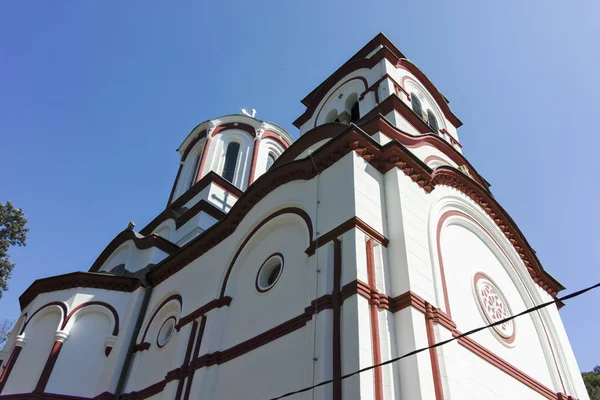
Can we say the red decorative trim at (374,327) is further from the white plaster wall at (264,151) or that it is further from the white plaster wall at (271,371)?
the white plaster wall at (264,151)

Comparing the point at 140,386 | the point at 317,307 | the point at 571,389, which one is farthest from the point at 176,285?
the point at 571,389

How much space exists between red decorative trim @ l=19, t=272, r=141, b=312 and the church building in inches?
2.0

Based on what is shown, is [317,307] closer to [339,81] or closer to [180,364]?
[180,364]

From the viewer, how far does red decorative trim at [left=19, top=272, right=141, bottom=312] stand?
13.7 m

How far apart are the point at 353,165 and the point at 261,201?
2.76 meters

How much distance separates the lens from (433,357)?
7.29 meters

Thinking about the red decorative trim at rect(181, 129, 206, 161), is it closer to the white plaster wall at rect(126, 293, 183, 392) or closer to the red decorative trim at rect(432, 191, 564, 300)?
the white plaster wall at rect(126, 293, 183, 392)

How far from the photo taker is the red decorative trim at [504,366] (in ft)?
27.3

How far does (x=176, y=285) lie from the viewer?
12.7 m

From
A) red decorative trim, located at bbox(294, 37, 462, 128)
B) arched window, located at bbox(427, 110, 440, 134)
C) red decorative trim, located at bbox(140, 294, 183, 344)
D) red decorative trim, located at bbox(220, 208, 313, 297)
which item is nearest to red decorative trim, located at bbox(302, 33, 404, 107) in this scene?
red decorative trim, located at bbox(294, 37, 462, 128)

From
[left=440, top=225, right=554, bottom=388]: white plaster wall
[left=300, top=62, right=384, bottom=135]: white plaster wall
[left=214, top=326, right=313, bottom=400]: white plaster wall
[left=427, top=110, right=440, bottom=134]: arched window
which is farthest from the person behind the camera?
[left=427, top=110, right=440, bottom=134]: arched window

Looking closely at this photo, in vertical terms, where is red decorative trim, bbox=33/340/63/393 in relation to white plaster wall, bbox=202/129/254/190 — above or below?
below

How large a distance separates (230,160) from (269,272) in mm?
11060

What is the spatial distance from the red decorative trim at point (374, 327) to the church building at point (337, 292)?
2 cm
